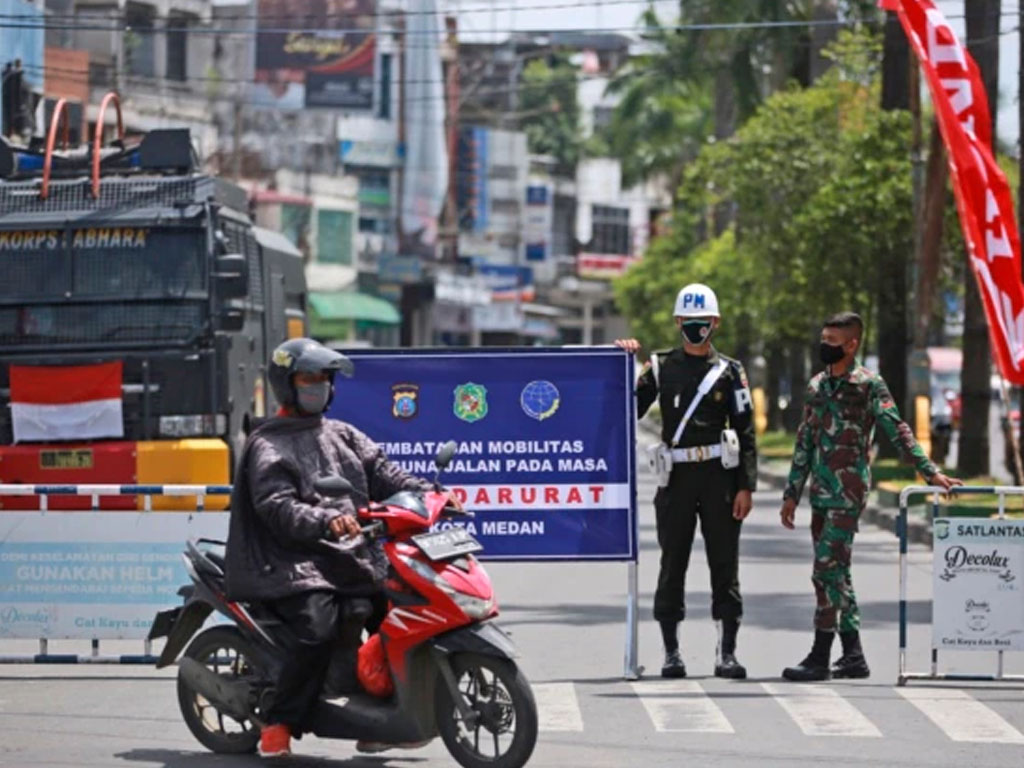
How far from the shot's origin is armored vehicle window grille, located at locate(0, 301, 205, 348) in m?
21.5

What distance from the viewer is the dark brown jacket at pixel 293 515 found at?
9.27m

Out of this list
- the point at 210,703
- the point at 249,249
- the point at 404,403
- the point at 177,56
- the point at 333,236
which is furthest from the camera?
the point at 333,236

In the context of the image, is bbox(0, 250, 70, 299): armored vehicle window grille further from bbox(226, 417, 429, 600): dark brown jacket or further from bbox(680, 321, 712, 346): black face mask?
bbox(226, 417, 429, 600): dark brown jacket

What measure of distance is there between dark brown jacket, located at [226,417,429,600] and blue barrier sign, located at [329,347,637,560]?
3.13 metres

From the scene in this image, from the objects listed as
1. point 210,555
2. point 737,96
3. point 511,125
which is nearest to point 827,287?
point 737,96

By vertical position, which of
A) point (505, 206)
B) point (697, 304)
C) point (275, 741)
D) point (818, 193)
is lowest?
point (275, 741)

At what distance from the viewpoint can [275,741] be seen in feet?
31.0

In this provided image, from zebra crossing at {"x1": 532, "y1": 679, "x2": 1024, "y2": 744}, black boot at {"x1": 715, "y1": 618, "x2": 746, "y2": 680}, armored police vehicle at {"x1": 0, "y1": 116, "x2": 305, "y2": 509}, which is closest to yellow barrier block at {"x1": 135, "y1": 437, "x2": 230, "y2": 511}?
armored police vehicle at {"x1": 0, "y1": 116, "x2": 305, "y2": 509}

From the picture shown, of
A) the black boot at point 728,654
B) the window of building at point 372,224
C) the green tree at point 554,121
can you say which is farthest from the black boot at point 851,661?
the green tree at point 554,121

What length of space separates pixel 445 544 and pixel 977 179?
11.5m

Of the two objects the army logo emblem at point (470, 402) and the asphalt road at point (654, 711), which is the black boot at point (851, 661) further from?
Answer: the army logo emblem at point (470, 402)

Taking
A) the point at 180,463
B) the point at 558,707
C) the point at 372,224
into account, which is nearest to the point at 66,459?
the point at 180,463

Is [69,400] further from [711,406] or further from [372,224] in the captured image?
[372,224]

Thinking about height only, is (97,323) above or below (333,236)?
below
